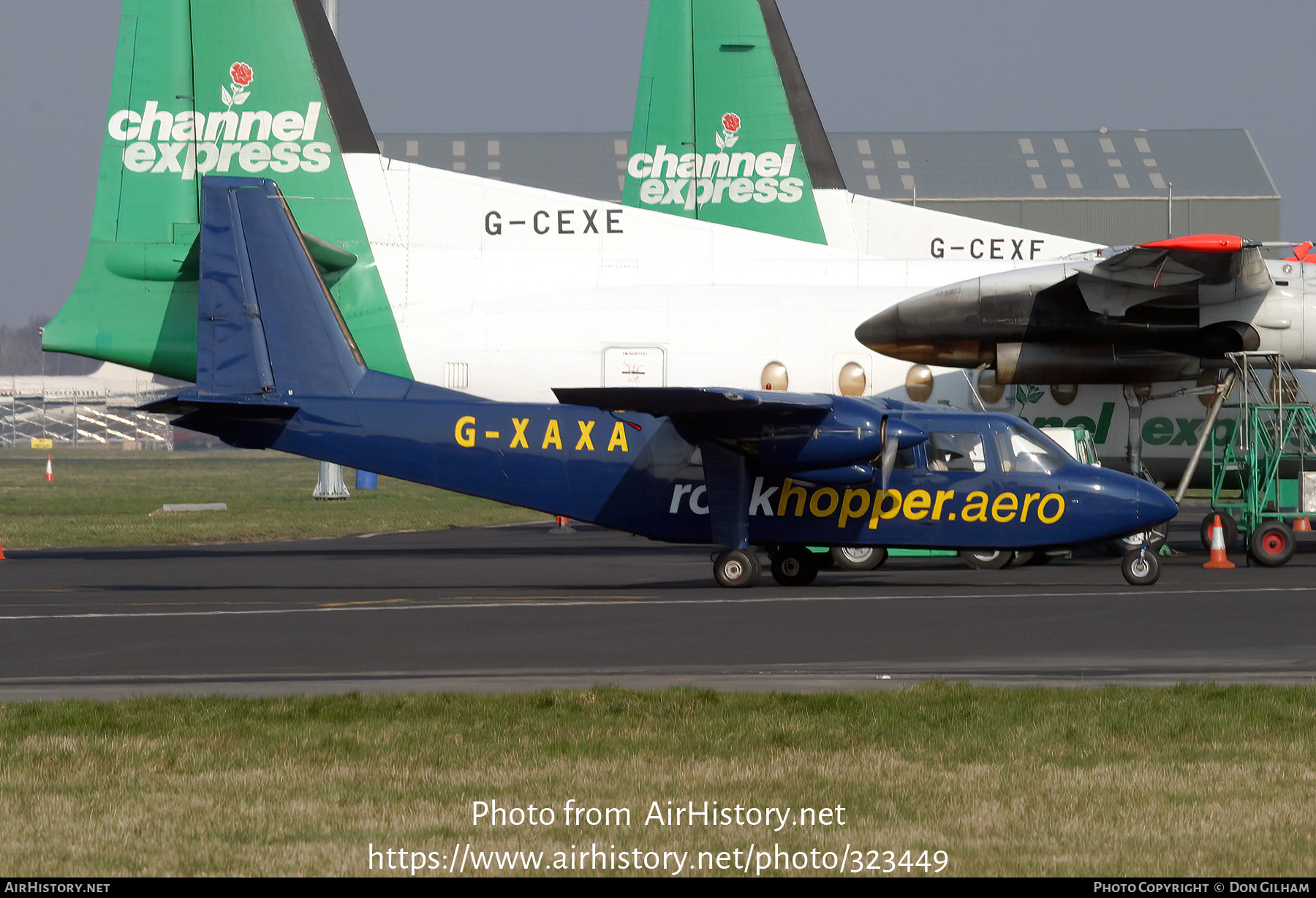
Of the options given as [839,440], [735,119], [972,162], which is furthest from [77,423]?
[839,440]

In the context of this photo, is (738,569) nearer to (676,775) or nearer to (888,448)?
(888,448)

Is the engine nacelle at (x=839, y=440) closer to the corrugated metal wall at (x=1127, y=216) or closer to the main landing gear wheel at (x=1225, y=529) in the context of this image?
the main landing gear wheel at (x=1225, y=529)

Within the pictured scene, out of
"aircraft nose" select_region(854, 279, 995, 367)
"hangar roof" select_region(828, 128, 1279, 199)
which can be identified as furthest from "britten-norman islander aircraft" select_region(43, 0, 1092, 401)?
"hangar roof" select_region(828, 128, 1279, 199)

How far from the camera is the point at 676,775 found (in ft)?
28.2

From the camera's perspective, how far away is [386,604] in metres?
17.7

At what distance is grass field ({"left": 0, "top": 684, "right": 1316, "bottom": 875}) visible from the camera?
6938mm

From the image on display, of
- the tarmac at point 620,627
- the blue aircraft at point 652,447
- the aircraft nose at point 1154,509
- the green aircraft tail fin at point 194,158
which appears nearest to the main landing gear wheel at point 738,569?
the blue aircraft at point 652,447

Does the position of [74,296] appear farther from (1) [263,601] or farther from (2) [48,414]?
(2) [48,414]

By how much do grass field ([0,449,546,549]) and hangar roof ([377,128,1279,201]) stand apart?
19.1 metres

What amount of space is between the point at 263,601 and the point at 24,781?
982cm

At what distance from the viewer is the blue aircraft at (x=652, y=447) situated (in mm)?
19453

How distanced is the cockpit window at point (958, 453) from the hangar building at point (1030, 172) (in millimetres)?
54090

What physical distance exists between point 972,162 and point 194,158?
2285 inches
